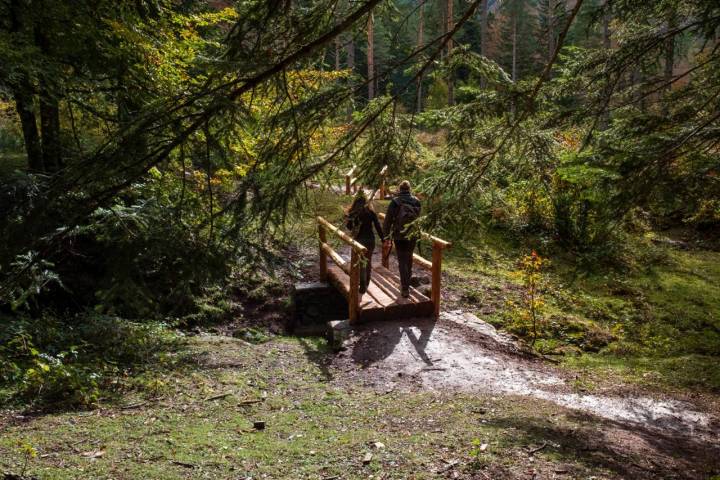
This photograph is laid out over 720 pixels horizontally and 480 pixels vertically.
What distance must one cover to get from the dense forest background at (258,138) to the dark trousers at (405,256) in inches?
100

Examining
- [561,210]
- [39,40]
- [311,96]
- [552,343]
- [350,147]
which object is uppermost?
[39,40]

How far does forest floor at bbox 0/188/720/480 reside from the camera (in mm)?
4664

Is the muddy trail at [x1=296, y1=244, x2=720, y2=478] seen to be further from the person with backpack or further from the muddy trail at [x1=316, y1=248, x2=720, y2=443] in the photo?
the person with backpack

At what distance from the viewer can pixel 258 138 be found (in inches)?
270

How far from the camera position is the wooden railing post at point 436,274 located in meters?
9.09

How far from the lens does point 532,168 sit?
20.2 feet

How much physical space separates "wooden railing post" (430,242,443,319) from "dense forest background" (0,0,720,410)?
2189mm

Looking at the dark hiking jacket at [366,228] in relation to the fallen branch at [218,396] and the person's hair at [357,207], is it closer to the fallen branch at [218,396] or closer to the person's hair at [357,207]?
the person's hair at [357,207]

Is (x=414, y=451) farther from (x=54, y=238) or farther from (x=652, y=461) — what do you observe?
(x=54, y=238)

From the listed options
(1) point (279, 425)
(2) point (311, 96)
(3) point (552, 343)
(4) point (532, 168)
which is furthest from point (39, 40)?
(3) point (552, 343)

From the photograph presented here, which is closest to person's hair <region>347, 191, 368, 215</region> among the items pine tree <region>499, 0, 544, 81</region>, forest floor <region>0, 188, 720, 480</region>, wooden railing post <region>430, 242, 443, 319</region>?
wooden railing post <region>430, 242, 443, 319</region>

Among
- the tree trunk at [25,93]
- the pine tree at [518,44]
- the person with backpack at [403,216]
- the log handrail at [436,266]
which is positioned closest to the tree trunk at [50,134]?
the tree trunk at [25,93]

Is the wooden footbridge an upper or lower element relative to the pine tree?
lower

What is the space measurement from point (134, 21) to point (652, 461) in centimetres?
808
